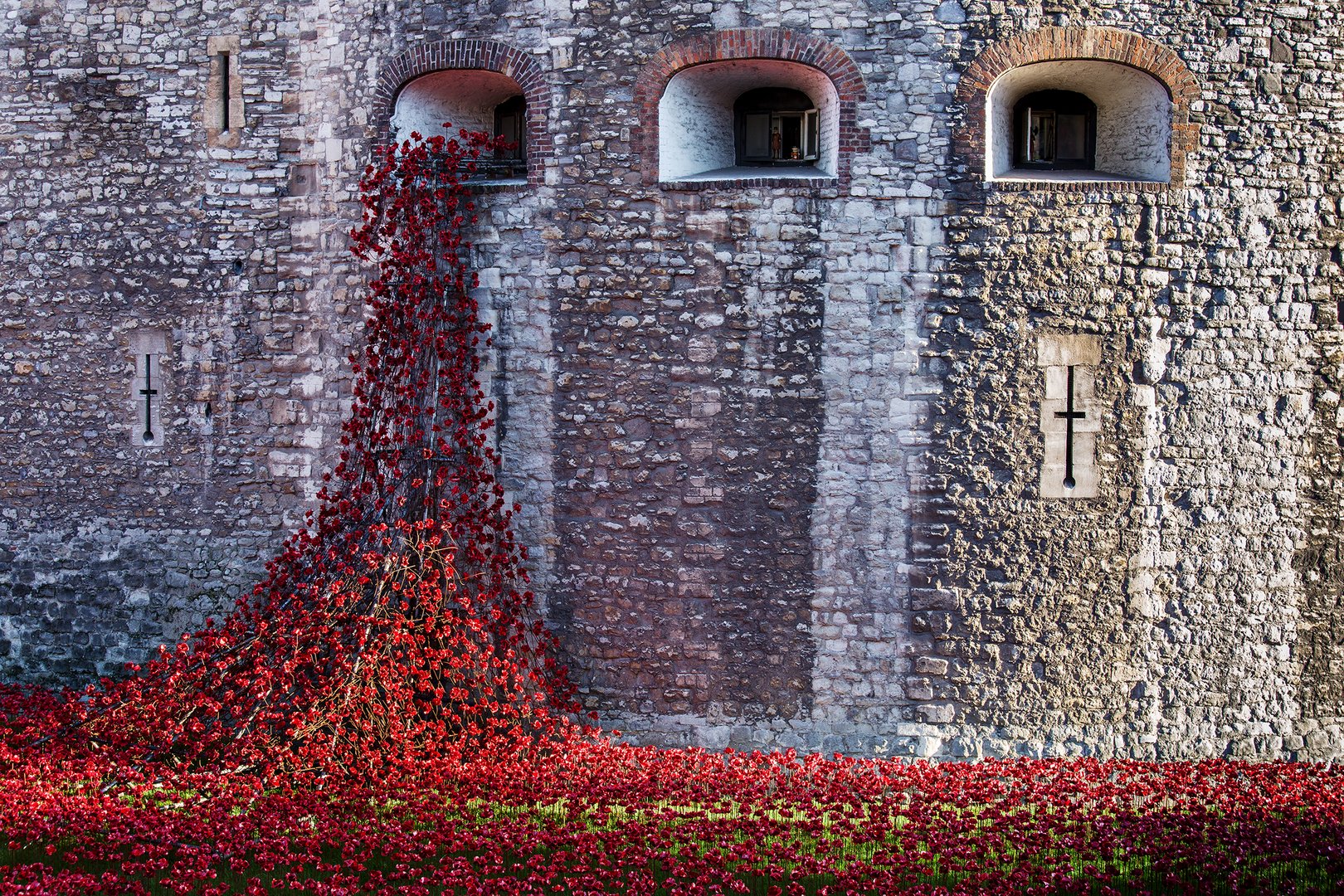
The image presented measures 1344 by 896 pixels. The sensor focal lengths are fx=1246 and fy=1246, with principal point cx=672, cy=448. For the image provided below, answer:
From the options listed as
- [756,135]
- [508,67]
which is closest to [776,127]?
[756,135]

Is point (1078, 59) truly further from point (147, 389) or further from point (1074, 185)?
point (147, 389)

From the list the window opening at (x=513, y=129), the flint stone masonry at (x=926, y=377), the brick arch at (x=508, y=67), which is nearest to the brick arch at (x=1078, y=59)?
the flint stone masonry at (x=926, y=377)

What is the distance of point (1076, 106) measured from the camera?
24.8 feet

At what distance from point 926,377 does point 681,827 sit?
2852 millimetres

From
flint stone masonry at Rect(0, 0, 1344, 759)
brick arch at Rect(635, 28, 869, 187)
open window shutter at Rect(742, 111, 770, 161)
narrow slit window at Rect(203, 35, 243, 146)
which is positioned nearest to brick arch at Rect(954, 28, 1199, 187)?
flint stone masonry at Rect(0, 0, 1344, 759)

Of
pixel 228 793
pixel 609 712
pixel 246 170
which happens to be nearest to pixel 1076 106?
pixel 609 712

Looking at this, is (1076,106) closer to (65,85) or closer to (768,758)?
(768,758)

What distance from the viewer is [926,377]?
6984mm

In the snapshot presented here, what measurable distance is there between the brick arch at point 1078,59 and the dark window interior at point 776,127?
1.00 m

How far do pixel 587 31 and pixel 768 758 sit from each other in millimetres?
4233

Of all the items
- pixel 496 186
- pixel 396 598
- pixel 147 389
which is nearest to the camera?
pixel 396 598

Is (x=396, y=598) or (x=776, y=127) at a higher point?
(x=776, y=127)

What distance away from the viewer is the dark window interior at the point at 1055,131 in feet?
24.6

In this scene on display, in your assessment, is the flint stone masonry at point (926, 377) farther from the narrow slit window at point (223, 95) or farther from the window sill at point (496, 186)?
the narrow slit window at point (223, 95)
